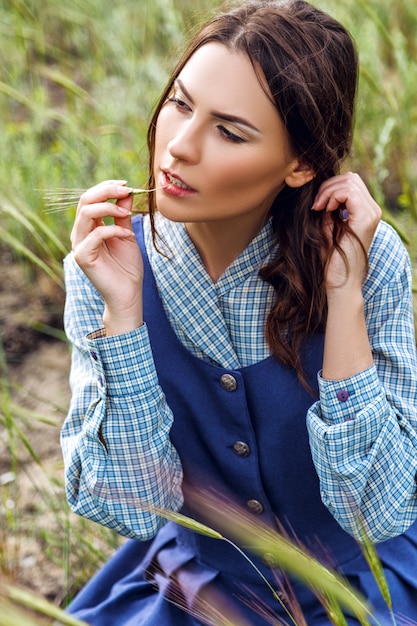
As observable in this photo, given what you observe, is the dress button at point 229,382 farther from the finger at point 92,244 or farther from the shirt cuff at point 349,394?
the finger at point 92,244

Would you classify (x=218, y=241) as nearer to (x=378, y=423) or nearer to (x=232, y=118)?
(x=232, y=118)

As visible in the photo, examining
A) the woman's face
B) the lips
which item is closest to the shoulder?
the woman's face

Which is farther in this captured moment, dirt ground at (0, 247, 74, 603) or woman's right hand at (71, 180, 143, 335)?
dirt ground at (0, 247, 74, 603)

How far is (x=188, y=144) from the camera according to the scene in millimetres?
1325

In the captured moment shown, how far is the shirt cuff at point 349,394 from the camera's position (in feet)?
4.67

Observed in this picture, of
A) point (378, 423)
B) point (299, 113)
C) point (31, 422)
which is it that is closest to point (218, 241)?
point (299, 113)

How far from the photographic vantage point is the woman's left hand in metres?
1.44

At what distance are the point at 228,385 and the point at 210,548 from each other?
13.3 inches

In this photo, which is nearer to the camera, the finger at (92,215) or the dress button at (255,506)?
the finger at (92,215)

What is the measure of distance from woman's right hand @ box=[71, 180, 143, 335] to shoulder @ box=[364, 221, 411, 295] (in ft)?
1.28

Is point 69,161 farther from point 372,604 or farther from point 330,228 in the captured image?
point 372,604

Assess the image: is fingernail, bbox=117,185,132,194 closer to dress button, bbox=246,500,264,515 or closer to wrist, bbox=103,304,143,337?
wrist, bbox=103,304,143,337

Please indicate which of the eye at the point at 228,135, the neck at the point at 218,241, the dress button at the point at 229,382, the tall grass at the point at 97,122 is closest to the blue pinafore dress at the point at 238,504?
the dress button at the point at 229,382

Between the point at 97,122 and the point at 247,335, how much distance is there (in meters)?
1.71
